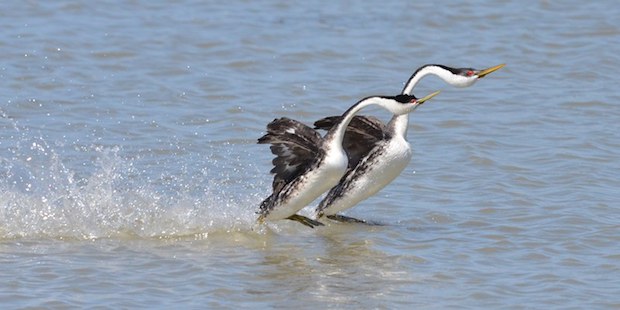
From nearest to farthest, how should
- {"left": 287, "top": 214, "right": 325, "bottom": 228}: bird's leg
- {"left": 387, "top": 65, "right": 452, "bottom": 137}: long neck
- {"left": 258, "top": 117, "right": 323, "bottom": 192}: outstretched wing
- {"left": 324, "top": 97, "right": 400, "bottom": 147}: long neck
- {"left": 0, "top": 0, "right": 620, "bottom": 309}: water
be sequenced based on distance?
{"left": 0, "top": 0, "right": 620, "bottom": 309}: water → {"left": 324, "top": 97, "right": 400, "bottom": 147}: long neck → {"left": 258, "top": 117, "right": 323, "bottom": 192}: outstretched wing → {"left": 287, "top": 214, "right": 325, "bottom": 228}: bird's leg → {"left": 387, "top": 65, "right": 452, "bottom": 137}: long neck

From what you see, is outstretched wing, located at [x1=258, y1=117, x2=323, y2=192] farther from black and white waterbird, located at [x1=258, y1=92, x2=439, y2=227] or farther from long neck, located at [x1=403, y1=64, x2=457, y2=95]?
long neck, located at [x1=403, y1=64, x2=457, y2=95]

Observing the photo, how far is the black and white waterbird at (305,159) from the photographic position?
31.2 ft

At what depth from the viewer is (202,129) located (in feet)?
41.9

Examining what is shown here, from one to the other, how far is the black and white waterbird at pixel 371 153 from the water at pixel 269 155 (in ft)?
0.83

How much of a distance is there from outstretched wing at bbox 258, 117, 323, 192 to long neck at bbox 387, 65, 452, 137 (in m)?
0.66

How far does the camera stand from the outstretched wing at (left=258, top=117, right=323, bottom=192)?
9.83 meters

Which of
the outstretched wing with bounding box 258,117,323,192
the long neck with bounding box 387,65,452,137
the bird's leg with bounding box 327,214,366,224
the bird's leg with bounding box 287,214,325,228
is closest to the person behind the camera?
the outstretched wing with bounding box 258,117,323,192

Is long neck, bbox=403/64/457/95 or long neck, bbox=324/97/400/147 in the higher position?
long neck, bbox=403/64/457/95

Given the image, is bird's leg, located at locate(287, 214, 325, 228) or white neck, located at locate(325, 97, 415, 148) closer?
white neck, located at locate(325, 97, 415, 148)

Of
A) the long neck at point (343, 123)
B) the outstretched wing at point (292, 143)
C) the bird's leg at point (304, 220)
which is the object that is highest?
the long neck at point (343, 123)

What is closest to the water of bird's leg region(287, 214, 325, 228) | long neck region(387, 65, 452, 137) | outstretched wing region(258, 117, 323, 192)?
bird's leg region(287, 214, 325, 228)

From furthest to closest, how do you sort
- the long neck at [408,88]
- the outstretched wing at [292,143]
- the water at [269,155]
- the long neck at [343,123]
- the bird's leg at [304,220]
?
the long neck at [408,88]
the bird's leg at [304,220]
the outstretched wing at [292,143]
the long neck at [343,123]
the water at [269,155]

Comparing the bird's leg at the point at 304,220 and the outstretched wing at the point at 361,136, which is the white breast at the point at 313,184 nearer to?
the bird's leg at the point at 304,220

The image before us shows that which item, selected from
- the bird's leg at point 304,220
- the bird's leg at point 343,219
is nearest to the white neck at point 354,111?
the bird's leg at point 304,220
